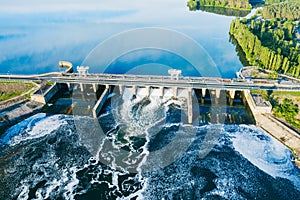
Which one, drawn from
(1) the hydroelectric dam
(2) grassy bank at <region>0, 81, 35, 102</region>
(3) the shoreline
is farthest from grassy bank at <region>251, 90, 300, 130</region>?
(2) grassy bank at <region>0, 81, 35, 102</region>

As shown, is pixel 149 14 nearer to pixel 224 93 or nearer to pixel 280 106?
pixel 224 93

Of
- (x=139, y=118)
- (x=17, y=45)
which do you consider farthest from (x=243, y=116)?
(x=17, y=45)

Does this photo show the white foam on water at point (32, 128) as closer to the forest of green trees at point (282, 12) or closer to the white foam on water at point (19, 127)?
the white foam on water at point (19, 127)

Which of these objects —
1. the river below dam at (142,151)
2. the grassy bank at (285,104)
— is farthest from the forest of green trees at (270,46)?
the grassy bank at (285,104)

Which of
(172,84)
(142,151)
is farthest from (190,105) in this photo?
(142,151)

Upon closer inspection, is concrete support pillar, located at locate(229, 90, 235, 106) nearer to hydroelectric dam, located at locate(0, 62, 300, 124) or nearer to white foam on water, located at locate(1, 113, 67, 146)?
hydroelectric dam, located at locate(0, 62, 300, 124)

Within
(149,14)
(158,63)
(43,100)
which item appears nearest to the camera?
(43,100)

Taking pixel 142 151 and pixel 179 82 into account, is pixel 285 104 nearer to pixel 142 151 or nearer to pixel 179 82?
pixel 179 82
